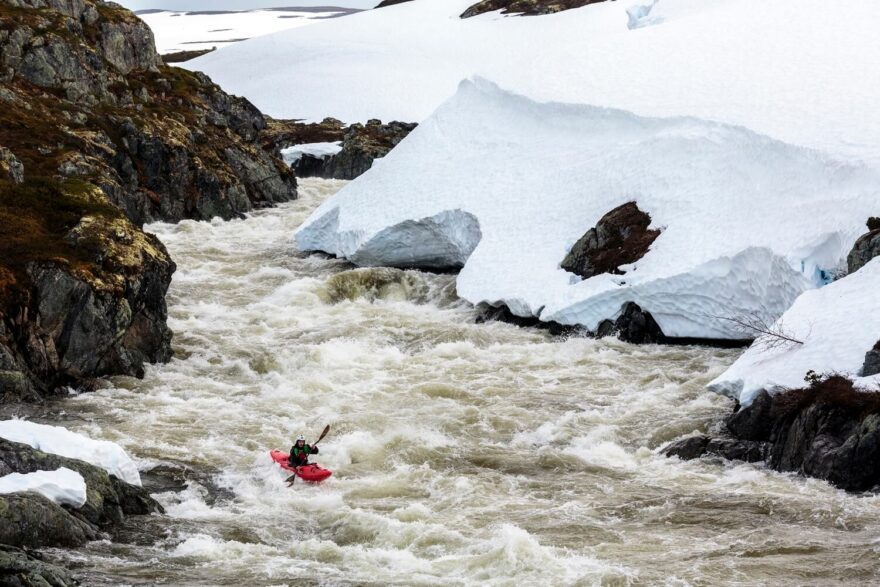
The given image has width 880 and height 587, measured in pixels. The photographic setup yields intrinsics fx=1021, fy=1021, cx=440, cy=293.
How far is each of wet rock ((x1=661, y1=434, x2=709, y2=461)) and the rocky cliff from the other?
14.0 meters

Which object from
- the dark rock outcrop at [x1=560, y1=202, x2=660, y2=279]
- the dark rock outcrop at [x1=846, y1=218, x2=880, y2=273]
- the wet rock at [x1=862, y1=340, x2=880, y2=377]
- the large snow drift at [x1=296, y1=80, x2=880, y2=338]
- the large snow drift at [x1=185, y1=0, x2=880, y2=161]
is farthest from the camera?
the large snow drift at [x1=185, y1=0, x2=880, y2=161]

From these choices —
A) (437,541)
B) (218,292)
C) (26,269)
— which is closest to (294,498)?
(437,541)

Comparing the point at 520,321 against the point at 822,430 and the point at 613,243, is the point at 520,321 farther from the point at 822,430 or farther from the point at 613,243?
the point at 822,430

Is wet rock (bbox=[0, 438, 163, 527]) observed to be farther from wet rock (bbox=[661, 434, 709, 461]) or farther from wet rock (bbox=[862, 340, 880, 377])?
wet rock (bbox=[862, 340, 880, 377])

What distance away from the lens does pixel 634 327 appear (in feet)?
99.6

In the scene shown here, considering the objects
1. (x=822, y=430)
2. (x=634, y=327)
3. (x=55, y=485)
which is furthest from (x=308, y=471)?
(x=634, y=327)

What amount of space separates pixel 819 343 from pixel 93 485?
15.6 m

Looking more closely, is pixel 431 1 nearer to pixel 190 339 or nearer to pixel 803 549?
pixel 190 339

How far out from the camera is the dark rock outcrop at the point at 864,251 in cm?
2652

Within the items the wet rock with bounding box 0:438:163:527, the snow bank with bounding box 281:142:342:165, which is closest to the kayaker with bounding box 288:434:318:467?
the wet rock with bounding box 0:438:163:527

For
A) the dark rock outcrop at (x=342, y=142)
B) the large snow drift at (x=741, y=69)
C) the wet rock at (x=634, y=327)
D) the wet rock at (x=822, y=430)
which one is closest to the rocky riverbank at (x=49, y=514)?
the wet rock at (x=822, y=430)

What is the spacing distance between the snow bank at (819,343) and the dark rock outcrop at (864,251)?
0.96 m

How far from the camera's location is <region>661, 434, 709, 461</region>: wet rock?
21.8 m

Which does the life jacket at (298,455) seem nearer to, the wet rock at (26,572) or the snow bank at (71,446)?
the snow bank at (71,446)
